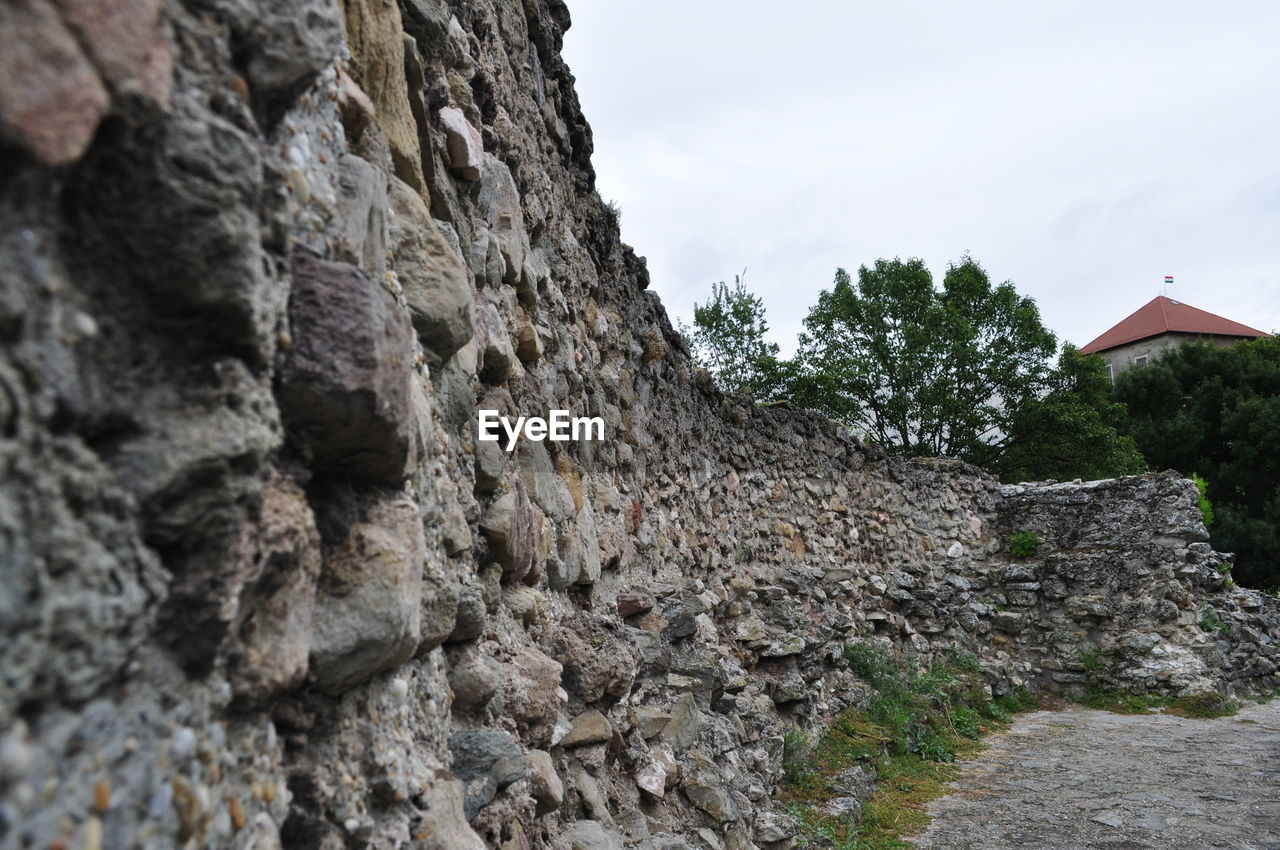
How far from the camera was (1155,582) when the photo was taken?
8.16 m

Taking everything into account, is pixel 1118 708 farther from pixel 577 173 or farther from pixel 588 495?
pixel 577 173

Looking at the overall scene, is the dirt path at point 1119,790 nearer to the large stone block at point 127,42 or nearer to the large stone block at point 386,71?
the large stone block at point 386,71

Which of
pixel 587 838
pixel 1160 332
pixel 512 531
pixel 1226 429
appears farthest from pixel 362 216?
pixel 1160 332

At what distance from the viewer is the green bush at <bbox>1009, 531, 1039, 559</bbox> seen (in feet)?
29.0

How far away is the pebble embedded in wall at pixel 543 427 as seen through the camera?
223cm

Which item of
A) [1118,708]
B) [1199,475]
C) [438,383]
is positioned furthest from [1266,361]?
[438,383]

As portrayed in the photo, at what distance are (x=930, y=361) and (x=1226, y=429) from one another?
7.35 m

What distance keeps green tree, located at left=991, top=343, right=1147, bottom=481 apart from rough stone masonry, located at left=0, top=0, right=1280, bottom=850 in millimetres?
14768

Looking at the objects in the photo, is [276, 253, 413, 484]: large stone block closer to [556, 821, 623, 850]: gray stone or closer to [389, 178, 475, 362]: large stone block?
[389, 178, 475, 362]: large stone block

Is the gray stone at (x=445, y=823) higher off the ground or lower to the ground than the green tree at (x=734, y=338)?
lower

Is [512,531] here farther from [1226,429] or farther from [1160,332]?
[1160,332]

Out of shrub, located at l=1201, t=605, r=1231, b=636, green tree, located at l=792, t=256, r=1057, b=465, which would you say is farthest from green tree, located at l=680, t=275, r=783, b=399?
shrub, located at l=1201, t=605, r=1231, b=636

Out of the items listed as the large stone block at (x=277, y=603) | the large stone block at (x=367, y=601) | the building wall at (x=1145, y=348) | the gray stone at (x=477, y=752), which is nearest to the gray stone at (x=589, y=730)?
the gray stone at (x=477, y=752)

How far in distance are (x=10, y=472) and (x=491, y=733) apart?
1.28 meters
